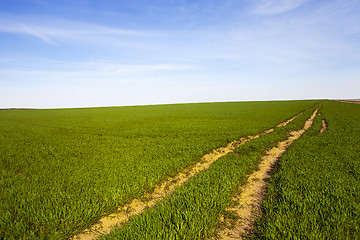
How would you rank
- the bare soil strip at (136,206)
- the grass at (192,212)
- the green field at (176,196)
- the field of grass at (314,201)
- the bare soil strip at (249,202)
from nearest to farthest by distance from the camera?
1. the field of grass at (314,201)
2. the grass at (192,212)
3. the green field at (176,196)
4. the bare soil strip at (249,202)
5. the bare soil strip at (136,206)

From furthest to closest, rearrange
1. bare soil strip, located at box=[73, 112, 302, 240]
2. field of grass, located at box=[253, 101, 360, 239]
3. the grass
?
bare soil strip, located at box=[73, 112, 302, 240], the grass, field of grass, located at box=[253, 101, 360, 239]

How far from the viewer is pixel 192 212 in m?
4.40

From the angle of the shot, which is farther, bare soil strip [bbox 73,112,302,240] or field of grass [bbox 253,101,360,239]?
bare soil strip [bbox 73,112,302,240]

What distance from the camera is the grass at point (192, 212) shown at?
3865mm

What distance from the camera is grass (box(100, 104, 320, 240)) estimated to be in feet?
12.7

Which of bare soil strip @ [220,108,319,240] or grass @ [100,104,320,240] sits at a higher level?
grass @ [100,104,320,240]

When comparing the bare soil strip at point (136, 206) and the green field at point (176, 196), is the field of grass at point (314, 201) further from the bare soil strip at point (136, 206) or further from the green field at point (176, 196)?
the bare soil strip at point (136, 206)

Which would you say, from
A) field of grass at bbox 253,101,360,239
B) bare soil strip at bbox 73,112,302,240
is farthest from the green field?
bare soil strip at bbox 73,112,302,240

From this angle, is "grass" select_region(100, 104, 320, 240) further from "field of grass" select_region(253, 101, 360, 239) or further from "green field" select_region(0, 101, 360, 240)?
"field of grass" select_region(253, 101, 360, 239)

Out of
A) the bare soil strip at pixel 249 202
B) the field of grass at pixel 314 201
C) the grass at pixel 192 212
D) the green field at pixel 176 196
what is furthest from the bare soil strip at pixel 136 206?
the field of grass at pixel 314 201

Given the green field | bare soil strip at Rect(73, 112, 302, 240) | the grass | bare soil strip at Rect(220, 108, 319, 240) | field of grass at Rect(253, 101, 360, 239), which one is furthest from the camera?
bare soil strip at Rect(73, 112, 302, 240)

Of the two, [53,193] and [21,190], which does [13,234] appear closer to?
[53,193]

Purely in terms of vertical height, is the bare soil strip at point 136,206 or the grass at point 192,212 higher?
the grass at point 192,212

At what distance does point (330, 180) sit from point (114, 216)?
7.24 metres
